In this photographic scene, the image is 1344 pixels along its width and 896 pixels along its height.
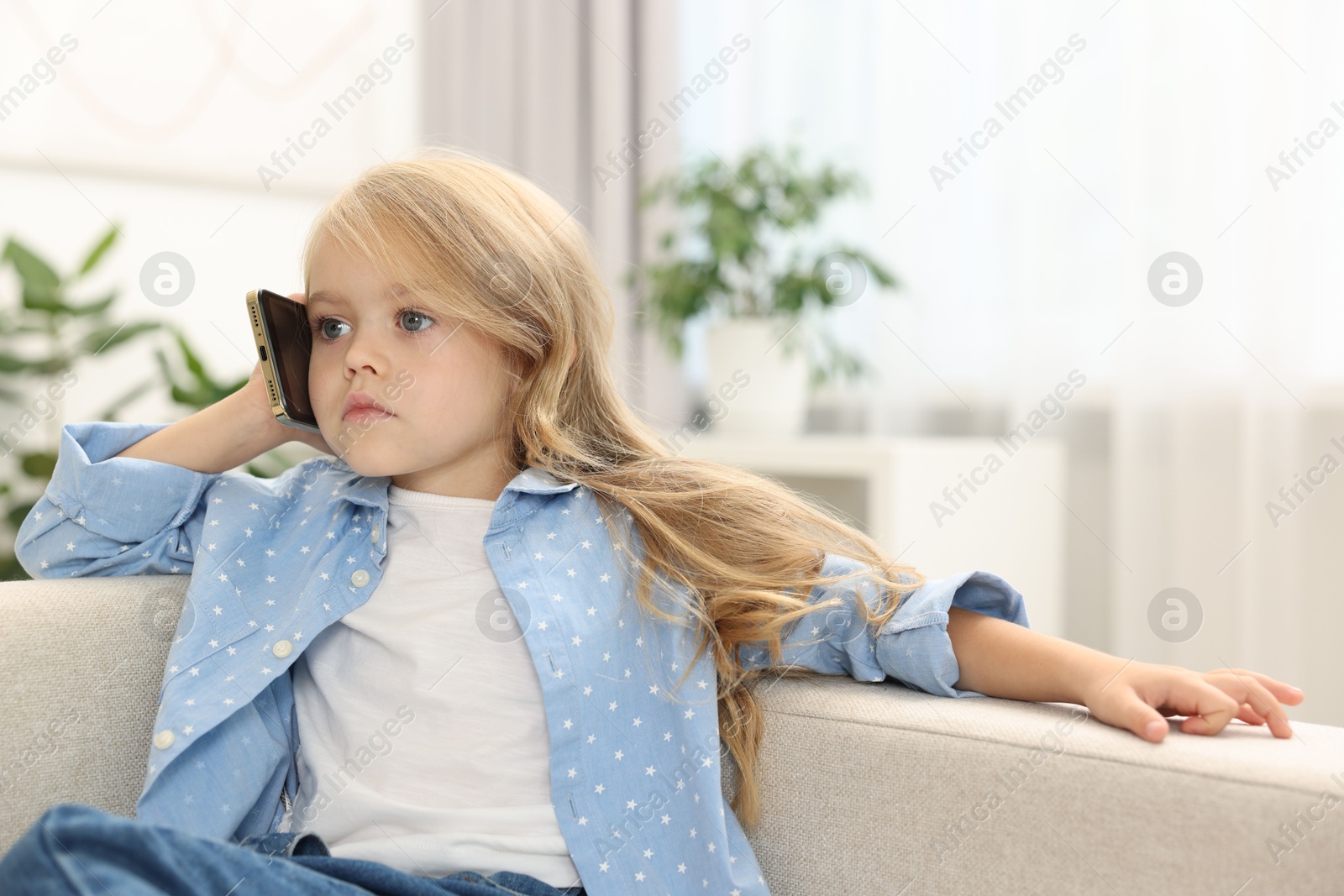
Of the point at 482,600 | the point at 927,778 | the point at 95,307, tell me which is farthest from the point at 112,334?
the point at 927,778

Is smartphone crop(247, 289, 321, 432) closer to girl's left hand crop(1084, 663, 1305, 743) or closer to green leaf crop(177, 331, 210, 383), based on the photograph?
girl's left hand crop(1084, 663, 1305, 743)

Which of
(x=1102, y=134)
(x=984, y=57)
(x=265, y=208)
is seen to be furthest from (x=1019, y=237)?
(x=265, y=208)

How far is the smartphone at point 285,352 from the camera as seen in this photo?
89 centimetres

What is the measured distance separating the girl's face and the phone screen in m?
0.01

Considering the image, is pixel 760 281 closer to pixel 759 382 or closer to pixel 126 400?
pixel 759 382

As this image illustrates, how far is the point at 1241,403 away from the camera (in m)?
1.52

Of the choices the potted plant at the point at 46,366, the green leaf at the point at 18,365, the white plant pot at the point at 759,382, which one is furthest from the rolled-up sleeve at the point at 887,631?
the green leaf at the point at 18,365

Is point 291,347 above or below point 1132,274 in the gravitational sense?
below

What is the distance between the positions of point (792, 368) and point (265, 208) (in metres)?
1.20

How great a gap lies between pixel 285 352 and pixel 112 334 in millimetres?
1292

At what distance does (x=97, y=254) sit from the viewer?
6.21 ft

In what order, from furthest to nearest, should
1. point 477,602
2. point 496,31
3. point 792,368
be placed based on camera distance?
point 496,31
point 792,368
point 477,602

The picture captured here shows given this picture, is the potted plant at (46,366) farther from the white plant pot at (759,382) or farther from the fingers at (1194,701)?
the fingers at (1194,701)

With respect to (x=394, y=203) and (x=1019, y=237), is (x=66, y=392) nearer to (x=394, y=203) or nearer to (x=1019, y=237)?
(x=394, y=203)
